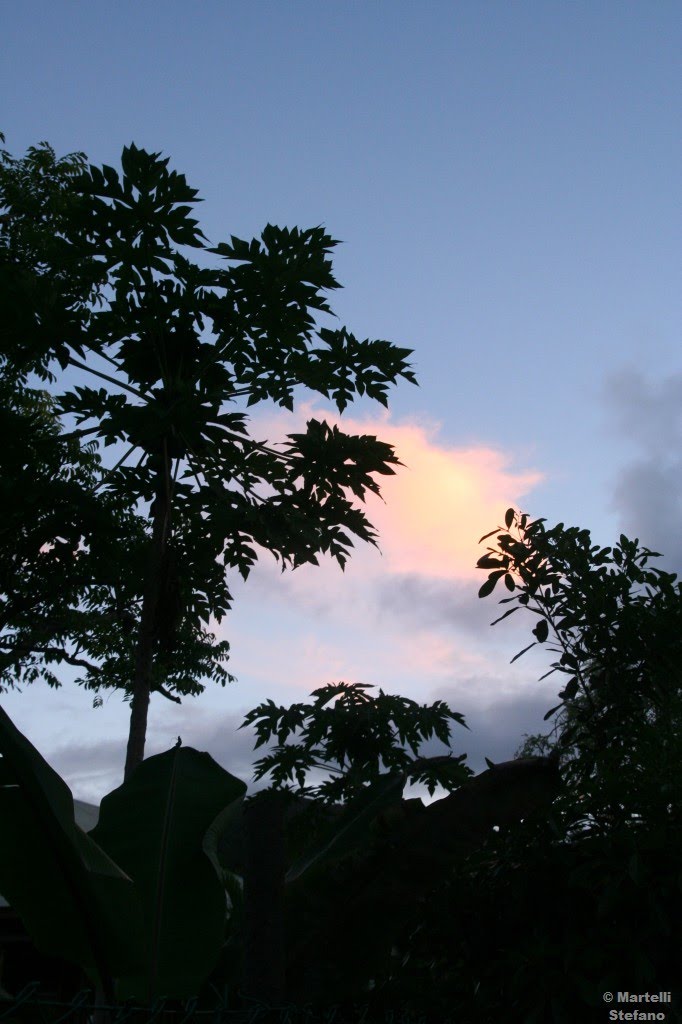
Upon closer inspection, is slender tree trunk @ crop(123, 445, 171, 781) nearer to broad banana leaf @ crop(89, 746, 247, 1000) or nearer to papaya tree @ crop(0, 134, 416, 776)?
papaya tree @ crop(0, 134, 416, 776)

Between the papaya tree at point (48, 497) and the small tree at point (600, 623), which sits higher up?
the papaya tree at point (48, 497)

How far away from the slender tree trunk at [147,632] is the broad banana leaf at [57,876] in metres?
4.31

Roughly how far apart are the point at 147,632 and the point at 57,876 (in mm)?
Result: 4872

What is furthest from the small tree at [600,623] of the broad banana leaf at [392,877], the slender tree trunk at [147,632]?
the slender tree trunk at [147,632]

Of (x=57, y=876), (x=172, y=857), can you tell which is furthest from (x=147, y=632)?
(x=57, y=876)

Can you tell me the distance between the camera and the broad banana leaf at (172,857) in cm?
366

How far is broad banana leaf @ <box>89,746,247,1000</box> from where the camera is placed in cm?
366

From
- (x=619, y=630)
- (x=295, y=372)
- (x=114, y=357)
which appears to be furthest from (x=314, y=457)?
(x=619, y=630)

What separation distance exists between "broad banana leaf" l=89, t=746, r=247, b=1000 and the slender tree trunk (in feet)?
13.1

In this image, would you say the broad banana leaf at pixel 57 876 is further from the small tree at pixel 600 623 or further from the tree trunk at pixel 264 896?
the small tree at pixel 600 623

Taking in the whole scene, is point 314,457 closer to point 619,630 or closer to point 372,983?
point 619,630

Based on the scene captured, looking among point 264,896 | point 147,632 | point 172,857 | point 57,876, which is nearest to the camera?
point 264,896

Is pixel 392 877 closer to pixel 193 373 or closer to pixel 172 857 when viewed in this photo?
pixel 172 857

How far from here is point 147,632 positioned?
8328mm
